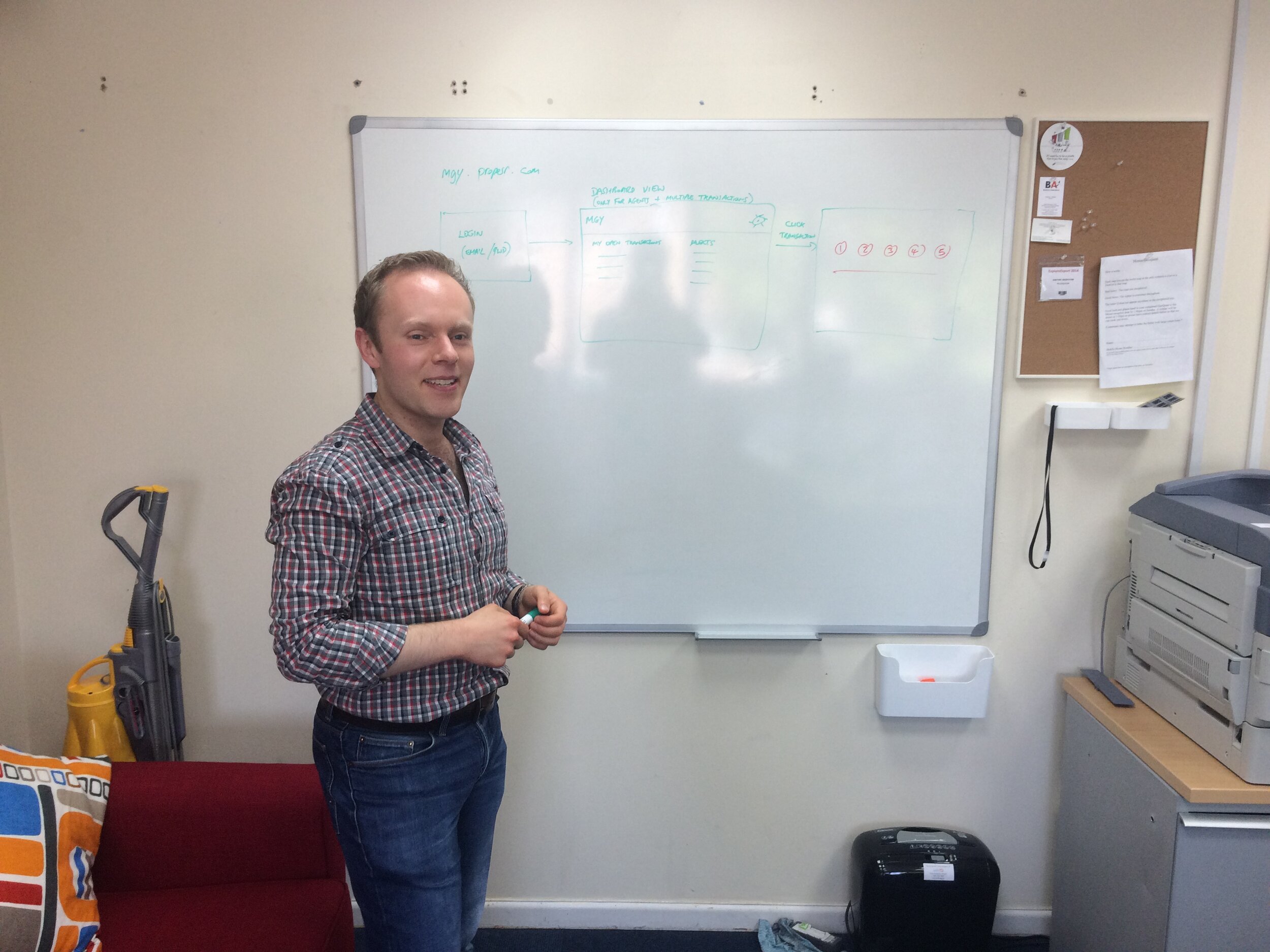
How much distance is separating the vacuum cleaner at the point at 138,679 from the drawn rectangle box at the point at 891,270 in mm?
1781

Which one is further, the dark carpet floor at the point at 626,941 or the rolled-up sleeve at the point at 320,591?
the dark carpet floor at the point at 626,941

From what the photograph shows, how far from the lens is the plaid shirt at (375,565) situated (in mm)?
1080

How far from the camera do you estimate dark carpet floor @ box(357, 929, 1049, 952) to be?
200cm

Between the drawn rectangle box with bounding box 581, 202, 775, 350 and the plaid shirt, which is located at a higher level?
the drawn rectangle box with bounding box 581, 202, 775, 350

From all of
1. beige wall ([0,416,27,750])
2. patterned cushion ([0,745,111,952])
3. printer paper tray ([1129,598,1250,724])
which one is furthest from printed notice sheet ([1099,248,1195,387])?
beige wall ([0,416,27,750])

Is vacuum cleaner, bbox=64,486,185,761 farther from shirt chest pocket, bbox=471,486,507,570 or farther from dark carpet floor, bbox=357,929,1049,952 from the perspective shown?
shirt chest pocket, bbox=471,486,507,570

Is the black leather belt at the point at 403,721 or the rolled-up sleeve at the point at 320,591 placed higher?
the rolled-up sleeve at the point at 320,591

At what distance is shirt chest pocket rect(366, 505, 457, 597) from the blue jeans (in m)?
0.26

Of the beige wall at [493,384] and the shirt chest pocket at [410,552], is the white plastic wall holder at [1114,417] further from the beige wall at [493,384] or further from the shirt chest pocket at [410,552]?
the shirt chest pocket at [410,552]

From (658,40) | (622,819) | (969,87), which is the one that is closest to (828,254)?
(969,87)

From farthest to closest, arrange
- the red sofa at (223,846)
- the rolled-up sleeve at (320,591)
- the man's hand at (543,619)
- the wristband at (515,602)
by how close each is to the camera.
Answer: the red sofa at (223,846) → the wristband at (515,602) → the man's hand at (543,619) → the rolled-up sleeve at (320,591)

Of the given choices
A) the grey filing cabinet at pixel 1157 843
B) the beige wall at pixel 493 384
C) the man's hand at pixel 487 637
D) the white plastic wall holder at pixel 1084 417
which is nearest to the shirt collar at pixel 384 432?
the man's hand at pixel 487 637

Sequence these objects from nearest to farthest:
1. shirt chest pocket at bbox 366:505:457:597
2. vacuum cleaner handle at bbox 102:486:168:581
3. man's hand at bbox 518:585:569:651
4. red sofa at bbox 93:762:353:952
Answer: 1. shirt chest pocket at bbox 366:505:457:597
2. man's hand at bbox 518:585:569:651
3. red sofa at bbox 93:762:353:952
4. vacuum cleaner handle at bbox 102:486:168:581

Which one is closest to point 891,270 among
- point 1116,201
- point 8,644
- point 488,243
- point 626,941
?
point 1116,201
